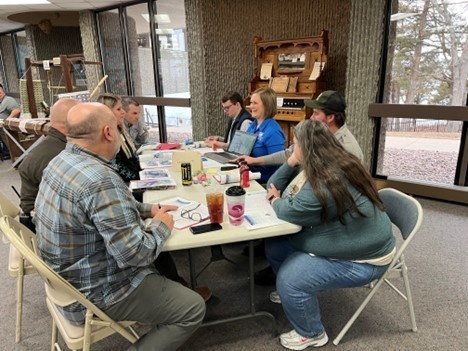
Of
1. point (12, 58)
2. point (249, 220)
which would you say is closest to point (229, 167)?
point (249, 220)

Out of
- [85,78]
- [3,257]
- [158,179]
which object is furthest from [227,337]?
[85,78]

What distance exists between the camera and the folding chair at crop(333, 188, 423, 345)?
1.56m

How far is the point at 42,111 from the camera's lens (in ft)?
16.6

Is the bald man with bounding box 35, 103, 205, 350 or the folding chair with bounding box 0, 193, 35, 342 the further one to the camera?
the folding chair with bounding box 0, 193, 35, 342

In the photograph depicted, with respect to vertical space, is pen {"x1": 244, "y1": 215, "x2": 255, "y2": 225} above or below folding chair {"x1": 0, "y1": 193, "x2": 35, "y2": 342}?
above

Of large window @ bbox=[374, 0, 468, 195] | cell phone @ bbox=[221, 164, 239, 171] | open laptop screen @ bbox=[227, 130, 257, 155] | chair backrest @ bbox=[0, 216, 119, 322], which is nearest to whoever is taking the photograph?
chair backrest @ bbox=[0, 216, 119, 322]

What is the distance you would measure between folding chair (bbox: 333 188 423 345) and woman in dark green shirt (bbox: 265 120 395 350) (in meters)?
0.06

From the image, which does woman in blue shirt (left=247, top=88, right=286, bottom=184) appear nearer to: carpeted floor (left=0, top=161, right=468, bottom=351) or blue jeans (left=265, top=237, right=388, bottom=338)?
carpeted floor (left=0, top=161, right=468, bottom=351)

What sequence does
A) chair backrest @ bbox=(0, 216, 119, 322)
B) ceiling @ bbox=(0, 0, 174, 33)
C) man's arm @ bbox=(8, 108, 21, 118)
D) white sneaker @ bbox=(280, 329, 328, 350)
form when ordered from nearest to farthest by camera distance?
1. chair backrest @ bbox=(0, 216, 119, 322)
2. white sneaker @ bbox=(280, 329, 328, 350)
3. man's arm @ bbox=(8, 108, 21, 118)
4. ceiling @ bbox=(0, 0, 174, 33)

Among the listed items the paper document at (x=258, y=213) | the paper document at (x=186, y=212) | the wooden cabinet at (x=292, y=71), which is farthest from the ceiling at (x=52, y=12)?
the paper document at (x=258, y=213)

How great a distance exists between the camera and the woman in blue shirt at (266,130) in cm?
262

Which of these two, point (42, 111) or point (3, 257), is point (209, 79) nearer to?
point (42, 111)

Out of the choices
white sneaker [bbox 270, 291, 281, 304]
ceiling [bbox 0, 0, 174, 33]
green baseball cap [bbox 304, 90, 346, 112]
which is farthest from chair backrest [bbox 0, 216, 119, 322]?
ceiling [bbox 0, 0, 174, 33]

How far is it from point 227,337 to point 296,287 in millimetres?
531
